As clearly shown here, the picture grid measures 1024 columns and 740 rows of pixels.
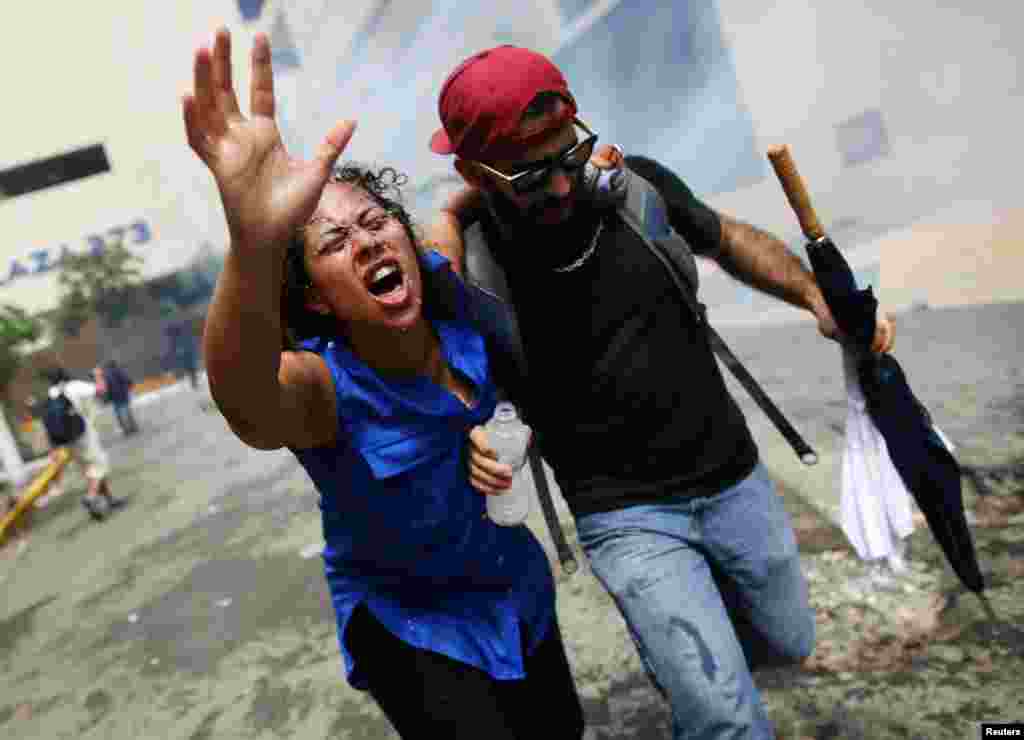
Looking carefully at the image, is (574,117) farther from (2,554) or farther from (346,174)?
(2,554)

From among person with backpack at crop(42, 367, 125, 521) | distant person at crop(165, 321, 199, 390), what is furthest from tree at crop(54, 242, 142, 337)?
person with backpack at crop(42, 367, 125, 521)

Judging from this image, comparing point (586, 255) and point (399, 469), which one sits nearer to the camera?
point (399, 469)

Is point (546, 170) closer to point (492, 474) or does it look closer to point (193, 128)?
point (492, 474)

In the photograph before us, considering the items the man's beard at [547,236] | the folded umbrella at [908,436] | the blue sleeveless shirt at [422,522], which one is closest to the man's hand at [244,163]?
the blue sleeveless shirt at [422,522]

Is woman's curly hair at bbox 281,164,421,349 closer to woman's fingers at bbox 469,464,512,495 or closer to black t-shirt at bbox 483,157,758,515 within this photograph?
black t-shirt at bbox 483,157,758,515

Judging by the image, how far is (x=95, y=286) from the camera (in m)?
28.6

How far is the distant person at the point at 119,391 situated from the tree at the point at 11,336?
1.68 metres

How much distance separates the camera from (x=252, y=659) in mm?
3666

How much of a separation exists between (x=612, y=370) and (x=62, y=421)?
7612 mm

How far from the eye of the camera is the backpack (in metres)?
7.92

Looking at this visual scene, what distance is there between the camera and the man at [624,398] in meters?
1.79

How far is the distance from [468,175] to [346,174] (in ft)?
1.04

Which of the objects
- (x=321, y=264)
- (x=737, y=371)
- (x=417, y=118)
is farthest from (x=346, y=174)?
(x=417, y=118)

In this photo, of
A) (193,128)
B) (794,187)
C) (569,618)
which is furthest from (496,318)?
(569,618)
